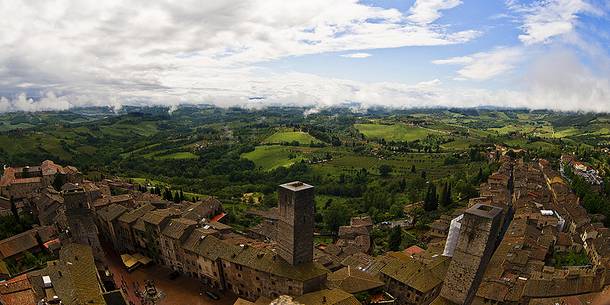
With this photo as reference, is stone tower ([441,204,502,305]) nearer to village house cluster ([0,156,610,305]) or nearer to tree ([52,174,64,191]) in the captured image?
village house cluster ([0,156,610,305])

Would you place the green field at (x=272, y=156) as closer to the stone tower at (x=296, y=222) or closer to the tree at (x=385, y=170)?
the tree at (x=385, y=170)

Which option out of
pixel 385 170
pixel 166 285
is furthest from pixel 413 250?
pixel 385 170

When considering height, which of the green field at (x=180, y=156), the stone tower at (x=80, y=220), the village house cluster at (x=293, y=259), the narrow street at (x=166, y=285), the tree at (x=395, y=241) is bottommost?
the green field at (x=180, y=156)

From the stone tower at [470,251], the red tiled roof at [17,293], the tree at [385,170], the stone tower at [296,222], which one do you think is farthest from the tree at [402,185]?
the red tiled roof at [17,293]

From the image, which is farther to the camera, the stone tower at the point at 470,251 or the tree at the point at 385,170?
the tree at the point at 385,170

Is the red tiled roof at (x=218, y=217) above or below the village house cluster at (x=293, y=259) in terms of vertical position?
below

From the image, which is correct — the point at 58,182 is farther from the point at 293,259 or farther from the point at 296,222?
the point at 296,222
